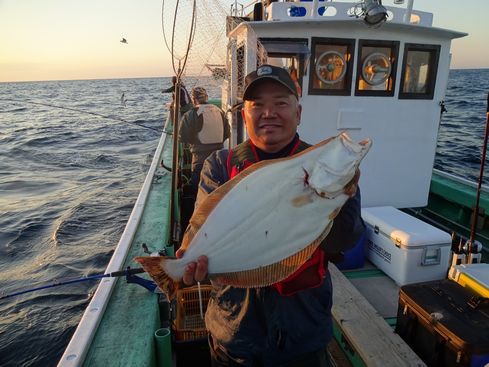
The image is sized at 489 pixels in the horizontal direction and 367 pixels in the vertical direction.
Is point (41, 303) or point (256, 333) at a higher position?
point (256, 333)

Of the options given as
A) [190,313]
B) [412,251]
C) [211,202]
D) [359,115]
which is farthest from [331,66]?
[211,202]

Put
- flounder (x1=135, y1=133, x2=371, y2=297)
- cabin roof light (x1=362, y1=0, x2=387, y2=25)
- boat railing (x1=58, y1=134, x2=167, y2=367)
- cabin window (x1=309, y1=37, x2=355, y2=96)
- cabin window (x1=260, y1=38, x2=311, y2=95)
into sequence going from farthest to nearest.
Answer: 1. cabin window (x1=309, y1=37, x2=355, y2=96)
2. cabin window (x1=260, y1=38, x2=311, y2=95)
3. cabin roof light (x1=362, y1=0, x2=387, y2=25)
4. boat railing (x1=58, y1=134, x2=167, y2=367)
5. flounder (x1=135, y1=133, x2=371, y2=297)

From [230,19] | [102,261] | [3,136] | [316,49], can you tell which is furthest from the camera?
[3,136]

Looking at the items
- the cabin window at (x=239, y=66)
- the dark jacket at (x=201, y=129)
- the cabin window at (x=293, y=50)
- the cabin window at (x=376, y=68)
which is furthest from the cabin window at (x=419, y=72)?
the dark jacket at (x=201, y=129)

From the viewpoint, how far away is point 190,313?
375cm

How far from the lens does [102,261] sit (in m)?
7.70

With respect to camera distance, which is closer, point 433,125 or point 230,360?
point 230,360

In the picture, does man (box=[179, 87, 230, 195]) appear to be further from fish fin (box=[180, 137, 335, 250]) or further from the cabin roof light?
fish fin (box=[180, 137, 335, 250])

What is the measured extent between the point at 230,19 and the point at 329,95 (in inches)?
114

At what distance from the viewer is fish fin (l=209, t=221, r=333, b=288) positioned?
181 centimetres

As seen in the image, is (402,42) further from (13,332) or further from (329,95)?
(13,332)

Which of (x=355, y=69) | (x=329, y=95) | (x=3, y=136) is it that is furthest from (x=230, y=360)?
(x=3, y=136)

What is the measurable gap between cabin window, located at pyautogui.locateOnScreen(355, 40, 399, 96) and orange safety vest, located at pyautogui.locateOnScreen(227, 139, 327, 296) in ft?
13.8

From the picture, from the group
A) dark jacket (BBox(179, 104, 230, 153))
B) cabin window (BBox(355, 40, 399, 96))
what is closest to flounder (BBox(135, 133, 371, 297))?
cabin window (BBox(355, 40, 399, 96))
